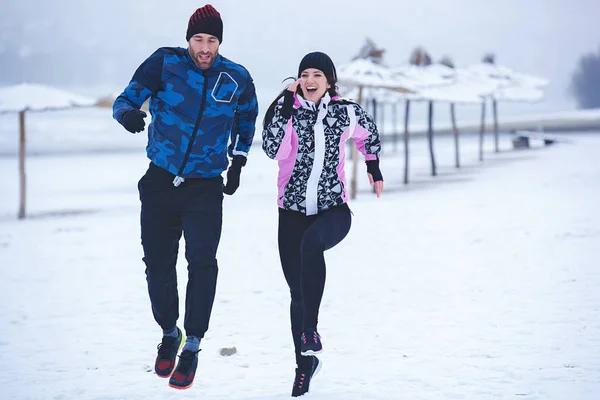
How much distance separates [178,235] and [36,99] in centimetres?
1693

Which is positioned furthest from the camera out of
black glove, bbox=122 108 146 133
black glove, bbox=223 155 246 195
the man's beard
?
black glove, bbox=223 155 246 195

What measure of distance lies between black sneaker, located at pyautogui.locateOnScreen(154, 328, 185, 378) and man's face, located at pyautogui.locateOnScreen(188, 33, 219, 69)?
1.58m

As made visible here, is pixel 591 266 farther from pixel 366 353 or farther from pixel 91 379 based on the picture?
pixel 91 379

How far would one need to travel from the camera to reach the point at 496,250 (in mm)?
11133

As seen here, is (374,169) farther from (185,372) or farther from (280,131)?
(185,372)

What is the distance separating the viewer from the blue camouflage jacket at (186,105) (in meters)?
→ 4.19

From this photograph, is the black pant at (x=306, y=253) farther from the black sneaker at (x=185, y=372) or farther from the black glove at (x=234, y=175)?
the black sneaker at (x=185, y=372)

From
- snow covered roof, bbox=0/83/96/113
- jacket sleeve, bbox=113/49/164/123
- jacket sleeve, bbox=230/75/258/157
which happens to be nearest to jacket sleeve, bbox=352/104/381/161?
jacket sleeve, bbox=230/75/258/157

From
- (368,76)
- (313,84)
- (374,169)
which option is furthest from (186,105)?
(368,76)

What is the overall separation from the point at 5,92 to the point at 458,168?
18101 mm

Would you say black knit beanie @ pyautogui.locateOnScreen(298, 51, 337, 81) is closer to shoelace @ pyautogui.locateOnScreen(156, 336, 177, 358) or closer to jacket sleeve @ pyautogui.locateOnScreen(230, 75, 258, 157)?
jacket sleeve @ pyautogui.locateOnScreen(230, 75, 258, 157)

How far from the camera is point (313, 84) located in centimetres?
435

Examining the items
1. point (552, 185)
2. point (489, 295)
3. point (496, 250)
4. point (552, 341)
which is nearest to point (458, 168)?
point (552, 185)

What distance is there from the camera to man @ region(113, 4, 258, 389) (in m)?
4.20
